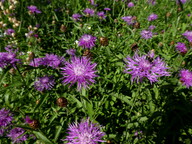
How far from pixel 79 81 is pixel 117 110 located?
1.05 meters

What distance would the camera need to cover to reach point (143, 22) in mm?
4191

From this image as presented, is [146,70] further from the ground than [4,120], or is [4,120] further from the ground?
[146,70]

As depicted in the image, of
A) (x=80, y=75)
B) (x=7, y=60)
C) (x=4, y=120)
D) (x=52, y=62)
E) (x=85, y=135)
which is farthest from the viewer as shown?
(x=52, y=62)

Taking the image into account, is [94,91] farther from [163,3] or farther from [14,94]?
[163,3]

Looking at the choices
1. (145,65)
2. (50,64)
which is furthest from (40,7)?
(145,65)

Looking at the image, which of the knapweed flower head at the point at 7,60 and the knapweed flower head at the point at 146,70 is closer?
the knapweed flower head at the point at 146,70

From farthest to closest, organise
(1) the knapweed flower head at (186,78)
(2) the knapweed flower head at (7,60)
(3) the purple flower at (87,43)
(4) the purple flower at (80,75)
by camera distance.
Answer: (3) the purple flower at (87,43) → (1) the knapweed flower head at (186,78) → (2) the knapweed flower head at (7,60) → (4) the purple flower at (80,75)

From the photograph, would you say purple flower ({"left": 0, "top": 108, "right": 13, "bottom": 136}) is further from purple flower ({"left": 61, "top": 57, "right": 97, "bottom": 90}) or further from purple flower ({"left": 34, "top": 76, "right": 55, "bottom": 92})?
purple flower ({"left": 61, "top": 57, "right": 97, "bottom": 90})

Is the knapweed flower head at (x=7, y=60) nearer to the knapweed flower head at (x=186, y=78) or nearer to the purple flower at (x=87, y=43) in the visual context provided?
the purple flower at (x=87, y=43)

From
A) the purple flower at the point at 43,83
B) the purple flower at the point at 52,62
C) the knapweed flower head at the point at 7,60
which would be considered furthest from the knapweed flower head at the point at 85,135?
the knapweed flower head at the point at 7,60

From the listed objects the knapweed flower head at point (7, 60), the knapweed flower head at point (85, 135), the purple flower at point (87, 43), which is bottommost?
the knapweed flower head at point (85, 135)

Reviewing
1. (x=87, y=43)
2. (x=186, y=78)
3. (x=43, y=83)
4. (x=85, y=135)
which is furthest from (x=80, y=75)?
(x=186, y=78)

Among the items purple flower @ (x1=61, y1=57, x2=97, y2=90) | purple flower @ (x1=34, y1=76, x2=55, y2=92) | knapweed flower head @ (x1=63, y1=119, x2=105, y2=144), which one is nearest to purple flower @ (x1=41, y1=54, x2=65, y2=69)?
purple flower @ (x1=34, y1=76, x2=55, y2=92)

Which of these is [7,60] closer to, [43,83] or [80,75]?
[43,83]
